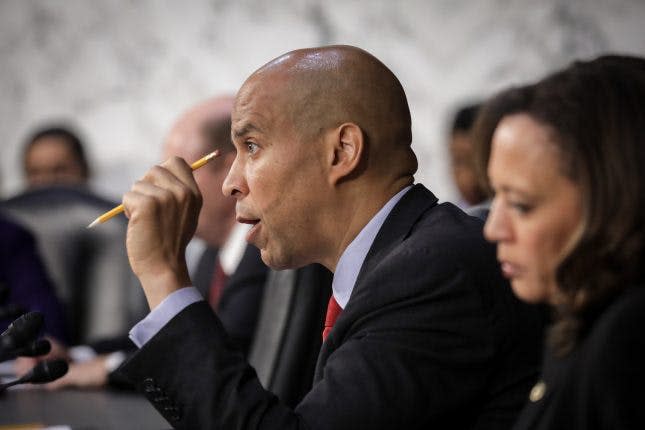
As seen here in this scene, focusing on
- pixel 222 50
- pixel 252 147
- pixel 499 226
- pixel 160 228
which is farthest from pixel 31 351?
pixel 222 50

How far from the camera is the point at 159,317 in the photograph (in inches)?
51.7

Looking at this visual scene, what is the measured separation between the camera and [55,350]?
2.67 meters

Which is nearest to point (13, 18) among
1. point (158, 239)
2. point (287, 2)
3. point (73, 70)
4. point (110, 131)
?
point (73, 70)

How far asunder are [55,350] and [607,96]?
1.97m

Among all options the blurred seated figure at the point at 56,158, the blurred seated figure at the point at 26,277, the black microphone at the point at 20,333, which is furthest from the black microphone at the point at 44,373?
the blurred seated figure at the point at 56,158

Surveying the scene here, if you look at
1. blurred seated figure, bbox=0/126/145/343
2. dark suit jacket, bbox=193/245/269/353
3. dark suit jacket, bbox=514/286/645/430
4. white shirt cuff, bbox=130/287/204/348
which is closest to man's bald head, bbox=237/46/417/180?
white shirt cuff, bbox=130/287/204/348

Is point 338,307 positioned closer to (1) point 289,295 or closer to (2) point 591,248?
(1) point 289,295

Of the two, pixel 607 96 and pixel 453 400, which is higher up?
pixel 607 96

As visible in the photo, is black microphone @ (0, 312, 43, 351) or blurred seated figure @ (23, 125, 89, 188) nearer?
black microphone @ (0, 312, 43, 351)

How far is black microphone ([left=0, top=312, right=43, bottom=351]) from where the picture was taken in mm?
1450

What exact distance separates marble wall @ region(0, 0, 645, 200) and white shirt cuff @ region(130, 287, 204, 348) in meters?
2.85

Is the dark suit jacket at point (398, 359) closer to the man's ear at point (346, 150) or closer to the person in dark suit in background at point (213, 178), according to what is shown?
the man's ear at point (346, 150)

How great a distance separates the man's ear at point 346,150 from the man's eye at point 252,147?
107mm

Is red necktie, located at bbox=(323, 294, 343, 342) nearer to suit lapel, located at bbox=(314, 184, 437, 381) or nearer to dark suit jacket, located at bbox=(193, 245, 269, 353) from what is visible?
suit lapel, located at bbox=(314, 184, 437, 381)
